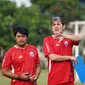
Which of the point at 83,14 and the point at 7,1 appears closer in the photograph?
the point at 7,1

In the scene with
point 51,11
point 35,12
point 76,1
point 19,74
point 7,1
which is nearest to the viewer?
point 19,74

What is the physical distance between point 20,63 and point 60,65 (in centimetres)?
49

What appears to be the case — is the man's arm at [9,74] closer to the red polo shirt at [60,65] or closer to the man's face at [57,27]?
the red polo shirt at [60,65]

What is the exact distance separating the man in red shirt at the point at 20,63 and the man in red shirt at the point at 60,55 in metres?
Answer: 0.22

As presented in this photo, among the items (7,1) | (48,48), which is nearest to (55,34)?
(48,48)

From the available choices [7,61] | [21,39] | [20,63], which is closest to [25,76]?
[20,63]

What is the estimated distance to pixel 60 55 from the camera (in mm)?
5172

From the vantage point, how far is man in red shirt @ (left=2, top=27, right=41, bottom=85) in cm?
506

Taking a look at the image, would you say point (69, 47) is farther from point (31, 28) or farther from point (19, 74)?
point (31, 28)

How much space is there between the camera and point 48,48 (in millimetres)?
5250

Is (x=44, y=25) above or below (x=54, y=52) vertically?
below

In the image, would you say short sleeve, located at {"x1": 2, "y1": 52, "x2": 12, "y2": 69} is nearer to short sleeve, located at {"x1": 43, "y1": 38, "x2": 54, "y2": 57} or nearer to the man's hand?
the man's hand

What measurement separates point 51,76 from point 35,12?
29.8m

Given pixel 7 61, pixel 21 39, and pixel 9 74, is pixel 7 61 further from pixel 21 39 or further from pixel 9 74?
pixel 21 39
